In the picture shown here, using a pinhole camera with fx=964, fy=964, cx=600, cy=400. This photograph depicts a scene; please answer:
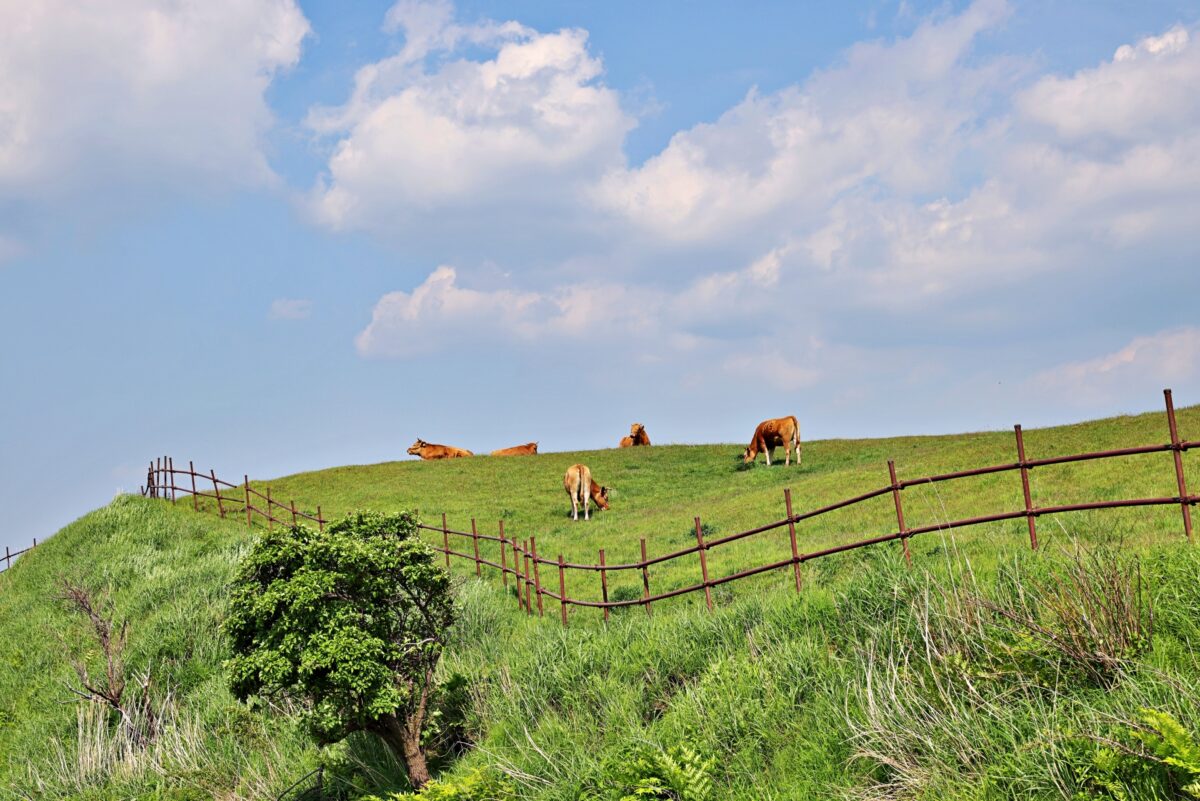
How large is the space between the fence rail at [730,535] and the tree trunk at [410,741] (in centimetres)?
285

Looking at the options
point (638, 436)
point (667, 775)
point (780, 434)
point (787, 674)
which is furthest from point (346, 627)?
point (638, 436)

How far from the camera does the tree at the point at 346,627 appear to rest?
34.7ft

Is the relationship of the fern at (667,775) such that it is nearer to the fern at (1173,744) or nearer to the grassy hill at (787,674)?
the grassy hill at (787,674)

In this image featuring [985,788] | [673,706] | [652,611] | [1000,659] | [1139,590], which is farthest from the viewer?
[652,611]

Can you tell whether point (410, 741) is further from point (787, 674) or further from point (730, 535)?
point (730, 535)

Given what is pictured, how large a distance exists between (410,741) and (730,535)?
9206 millimetres

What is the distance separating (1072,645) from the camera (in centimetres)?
662

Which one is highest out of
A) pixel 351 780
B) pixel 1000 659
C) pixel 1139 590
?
pixel 1139 590

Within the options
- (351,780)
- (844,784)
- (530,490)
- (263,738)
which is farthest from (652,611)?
(530,490)

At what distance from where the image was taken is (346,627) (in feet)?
35.3

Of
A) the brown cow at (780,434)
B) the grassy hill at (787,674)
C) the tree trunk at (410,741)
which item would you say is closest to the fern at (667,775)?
the grassy hill at (787,674)

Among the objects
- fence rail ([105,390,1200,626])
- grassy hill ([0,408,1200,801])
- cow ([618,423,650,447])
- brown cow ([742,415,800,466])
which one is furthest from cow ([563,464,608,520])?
cow ([618,423,650,447])

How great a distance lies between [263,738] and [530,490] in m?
22.8

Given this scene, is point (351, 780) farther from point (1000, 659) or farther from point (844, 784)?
point (1000, 659)
